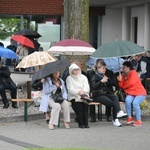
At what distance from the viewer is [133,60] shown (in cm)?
1767

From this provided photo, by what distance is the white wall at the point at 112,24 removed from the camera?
24750 millimetres

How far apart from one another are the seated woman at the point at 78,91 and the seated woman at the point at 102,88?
0.33m

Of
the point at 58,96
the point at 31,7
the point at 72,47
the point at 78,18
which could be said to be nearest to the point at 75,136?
the point at 58,96

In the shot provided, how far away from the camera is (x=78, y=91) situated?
1242 centimetres

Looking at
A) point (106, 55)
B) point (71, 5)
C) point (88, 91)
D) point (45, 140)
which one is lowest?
point (45, 140)

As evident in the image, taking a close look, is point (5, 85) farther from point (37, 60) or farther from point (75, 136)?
point (75, 136)

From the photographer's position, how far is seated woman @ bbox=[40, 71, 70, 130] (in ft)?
39.7

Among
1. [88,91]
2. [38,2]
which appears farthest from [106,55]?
[38,2]

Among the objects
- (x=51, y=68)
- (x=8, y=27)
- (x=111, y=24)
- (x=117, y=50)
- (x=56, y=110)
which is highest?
(x=111, y=24)

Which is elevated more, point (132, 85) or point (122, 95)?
point (132, 85)

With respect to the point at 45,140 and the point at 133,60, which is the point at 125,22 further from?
the point at 45,140

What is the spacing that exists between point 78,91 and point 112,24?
1290cm

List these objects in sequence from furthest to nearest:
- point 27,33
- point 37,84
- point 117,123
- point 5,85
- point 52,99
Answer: point 27,33
point 5,85
point 37,84
point 117,123
point 52,99

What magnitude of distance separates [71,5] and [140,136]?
4.57 metres
